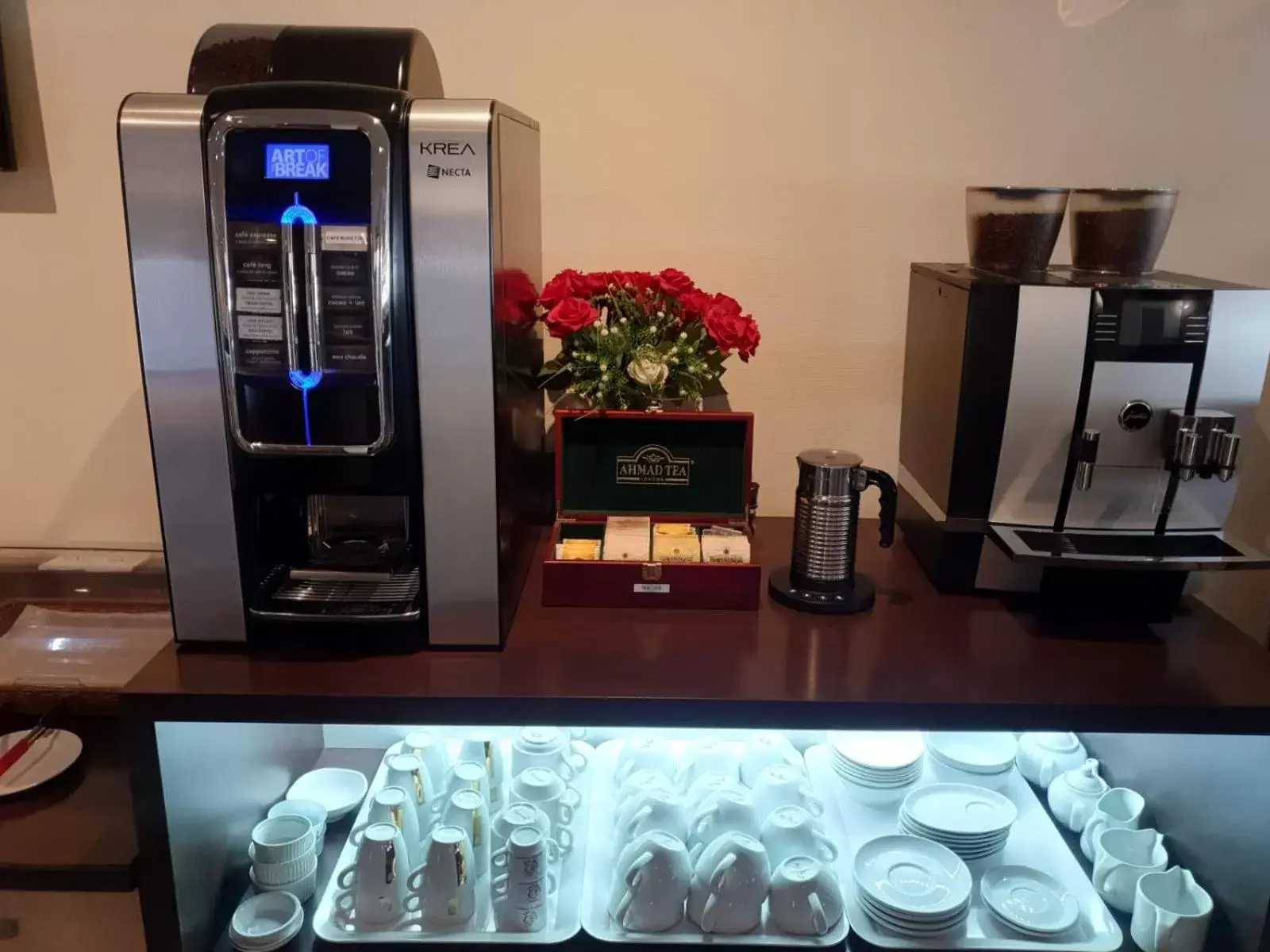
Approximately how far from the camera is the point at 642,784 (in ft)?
3.84

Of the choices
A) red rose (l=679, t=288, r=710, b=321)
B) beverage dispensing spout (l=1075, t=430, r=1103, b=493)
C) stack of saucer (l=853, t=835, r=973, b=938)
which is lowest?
stack of saucer (l=853, t=835, r=973, b=938)

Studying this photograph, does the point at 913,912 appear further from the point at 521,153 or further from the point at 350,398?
the point at 521,153

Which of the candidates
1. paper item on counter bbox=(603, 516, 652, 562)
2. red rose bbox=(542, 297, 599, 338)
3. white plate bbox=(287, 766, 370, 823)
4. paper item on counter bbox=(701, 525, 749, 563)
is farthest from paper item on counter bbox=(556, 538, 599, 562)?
white plate bbox=(287, 766, 370, 823)

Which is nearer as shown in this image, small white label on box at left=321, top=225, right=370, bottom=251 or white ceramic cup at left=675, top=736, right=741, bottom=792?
small white label on box at left=321, top=225, right=370, bottom=251

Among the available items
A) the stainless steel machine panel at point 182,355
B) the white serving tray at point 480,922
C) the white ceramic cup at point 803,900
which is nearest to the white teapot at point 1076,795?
the white ceramic cup at point 803,900

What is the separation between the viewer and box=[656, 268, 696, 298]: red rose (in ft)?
3.84

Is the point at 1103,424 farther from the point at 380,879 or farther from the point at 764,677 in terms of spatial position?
the point at 380,879

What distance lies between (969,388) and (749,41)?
0.57m

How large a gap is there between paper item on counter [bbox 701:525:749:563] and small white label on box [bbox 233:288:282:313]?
0.52 metres

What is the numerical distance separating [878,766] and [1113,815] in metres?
0.28

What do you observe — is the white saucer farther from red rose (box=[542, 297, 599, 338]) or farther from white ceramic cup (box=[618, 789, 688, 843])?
red rose (box=[542, 297, 599, 338])

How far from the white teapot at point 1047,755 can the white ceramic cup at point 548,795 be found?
1.96 feet

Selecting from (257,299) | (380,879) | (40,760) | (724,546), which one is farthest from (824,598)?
(40,760)

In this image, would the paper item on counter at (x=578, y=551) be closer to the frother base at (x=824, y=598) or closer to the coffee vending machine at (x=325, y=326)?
the coffee vending machine at (x=325, y=326)
